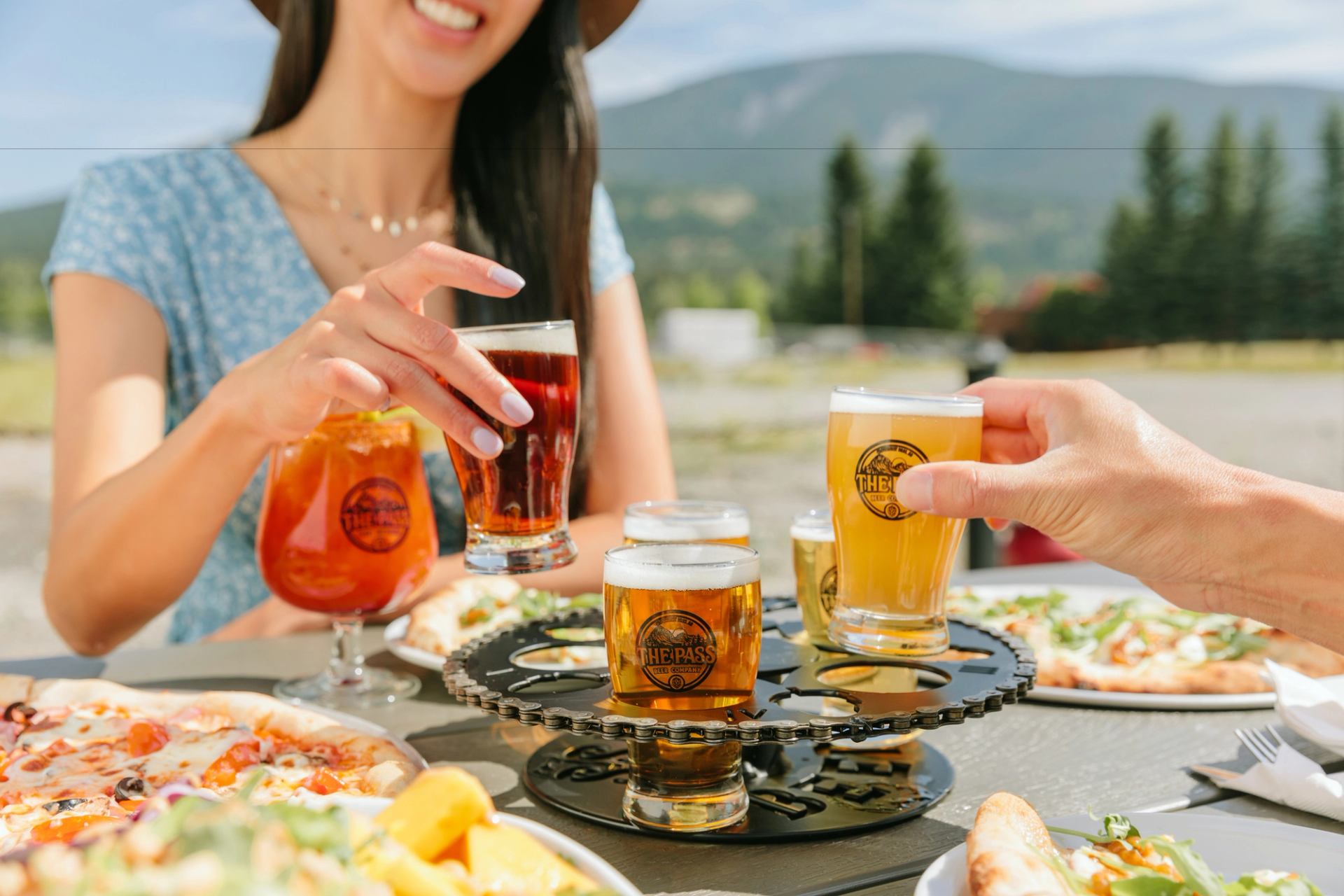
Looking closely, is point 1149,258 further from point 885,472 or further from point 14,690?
point 14,690

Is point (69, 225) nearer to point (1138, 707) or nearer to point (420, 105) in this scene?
point (420, 105)

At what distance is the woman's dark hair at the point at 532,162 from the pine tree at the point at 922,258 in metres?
65.8

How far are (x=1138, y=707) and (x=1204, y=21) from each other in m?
103

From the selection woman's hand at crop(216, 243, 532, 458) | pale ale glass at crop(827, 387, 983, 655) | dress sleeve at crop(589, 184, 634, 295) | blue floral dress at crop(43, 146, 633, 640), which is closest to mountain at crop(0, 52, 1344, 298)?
blue floral dress at crop(43, 146, 633, 640)

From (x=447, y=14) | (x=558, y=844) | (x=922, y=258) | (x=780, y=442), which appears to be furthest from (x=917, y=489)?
(x=922, y=258)

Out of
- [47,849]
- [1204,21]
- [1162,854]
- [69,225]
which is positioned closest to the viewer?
[47,849]

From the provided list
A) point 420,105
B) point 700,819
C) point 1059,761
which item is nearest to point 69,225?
point 420,105

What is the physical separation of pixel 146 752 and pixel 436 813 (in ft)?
2.77

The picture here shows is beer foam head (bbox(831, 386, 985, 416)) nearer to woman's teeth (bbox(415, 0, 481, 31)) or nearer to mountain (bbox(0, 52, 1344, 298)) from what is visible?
woman's teeth (bbox(415, 0, 481, 31))

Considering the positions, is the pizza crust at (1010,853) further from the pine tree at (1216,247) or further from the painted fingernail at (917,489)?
the pine tree at (1216,247)

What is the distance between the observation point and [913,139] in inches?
2399

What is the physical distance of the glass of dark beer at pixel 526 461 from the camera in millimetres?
1558

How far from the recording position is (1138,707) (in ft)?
5.86

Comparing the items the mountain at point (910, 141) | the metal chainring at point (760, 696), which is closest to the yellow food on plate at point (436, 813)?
the metal chainring at point (760, 696)
